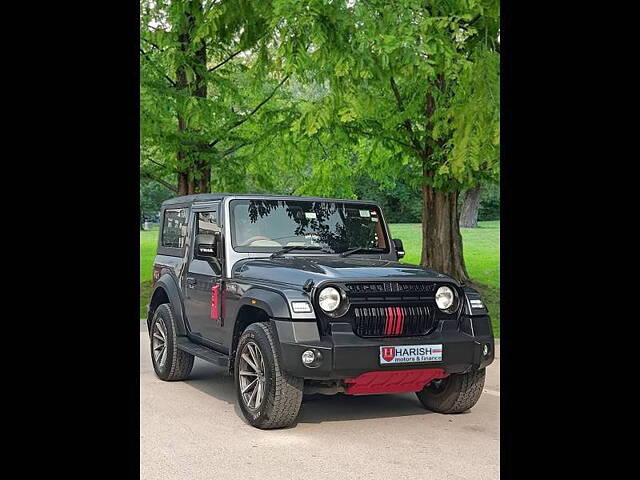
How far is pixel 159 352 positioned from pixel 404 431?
3491 mm

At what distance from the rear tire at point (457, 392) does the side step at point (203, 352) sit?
2023 millimetres

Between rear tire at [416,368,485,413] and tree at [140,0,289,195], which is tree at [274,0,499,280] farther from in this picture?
tree at [140,0,289,195]

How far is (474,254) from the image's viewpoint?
27.9m

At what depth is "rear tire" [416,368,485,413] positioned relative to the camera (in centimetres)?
772

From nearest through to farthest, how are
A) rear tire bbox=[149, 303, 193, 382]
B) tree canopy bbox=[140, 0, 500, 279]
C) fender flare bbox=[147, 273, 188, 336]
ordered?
fender flare bbox=[147, 273, 188, 336] < rear tire bbox=[149, 303, 193, 382] < tree canopy bbox=[140, 0, 500, 279]

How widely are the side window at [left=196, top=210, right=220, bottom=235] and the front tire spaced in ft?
5.36

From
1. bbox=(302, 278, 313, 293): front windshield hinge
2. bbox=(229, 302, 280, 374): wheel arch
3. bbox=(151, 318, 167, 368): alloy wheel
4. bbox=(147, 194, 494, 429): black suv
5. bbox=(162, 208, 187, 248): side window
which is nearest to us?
bbox=(147, 194, 494, 429): black suv

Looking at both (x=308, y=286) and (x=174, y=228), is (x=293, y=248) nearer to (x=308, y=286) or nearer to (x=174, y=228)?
(x=308, y=286)

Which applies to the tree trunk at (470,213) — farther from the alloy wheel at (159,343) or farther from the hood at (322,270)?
the hood at (322,270)

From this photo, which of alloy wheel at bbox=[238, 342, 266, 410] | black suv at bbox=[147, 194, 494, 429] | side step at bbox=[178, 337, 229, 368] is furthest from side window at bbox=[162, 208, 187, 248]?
alloy wheel at bbox=[238, 342, 266, 410]

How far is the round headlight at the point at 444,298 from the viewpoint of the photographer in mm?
7238

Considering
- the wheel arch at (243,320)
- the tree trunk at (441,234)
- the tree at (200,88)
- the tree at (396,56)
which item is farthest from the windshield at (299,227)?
the tree trunk at (441,234)
